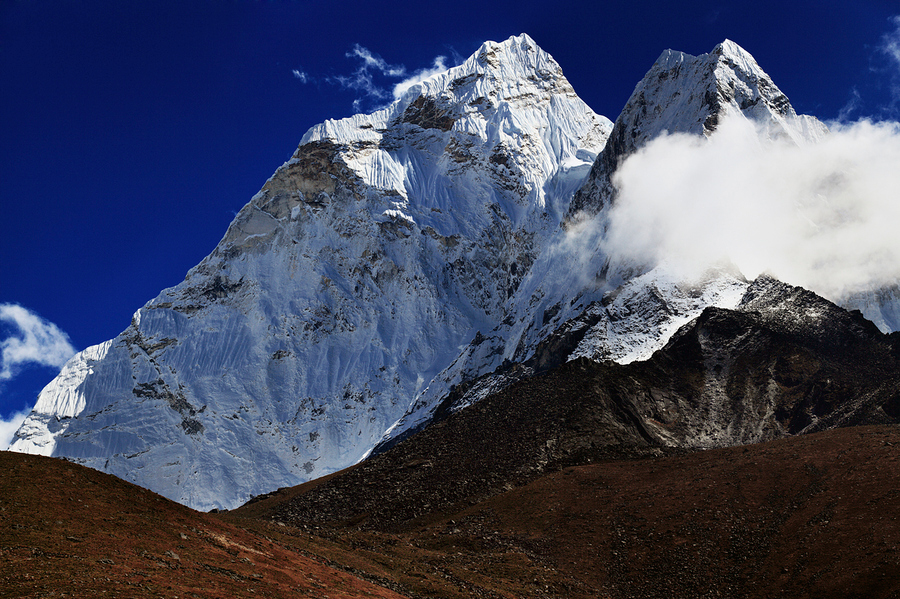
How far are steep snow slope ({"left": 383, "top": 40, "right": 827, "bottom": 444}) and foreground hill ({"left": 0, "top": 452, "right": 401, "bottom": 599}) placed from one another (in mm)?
A: 61098

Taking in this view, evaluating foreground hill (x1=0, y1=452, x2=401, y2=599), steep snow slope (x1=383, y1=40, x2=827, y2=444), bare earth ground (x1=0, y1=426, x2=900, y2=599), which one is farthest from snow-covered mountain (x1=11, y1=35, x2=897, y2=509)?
foreground hill (x1=0, y1=452, x2=401, y2=599)

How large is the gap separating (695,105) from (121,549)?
112765 mm

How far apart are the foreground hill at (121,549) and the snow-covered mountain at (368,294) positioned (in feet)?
235

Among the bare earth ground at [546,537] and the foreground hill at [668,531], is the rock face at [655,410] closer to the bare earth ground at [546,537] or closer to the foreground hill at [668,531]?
the foreground hill at [668,531]

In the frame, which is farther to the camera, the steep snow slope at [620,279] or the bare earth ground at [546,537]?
the steep snow slope at [620,279]

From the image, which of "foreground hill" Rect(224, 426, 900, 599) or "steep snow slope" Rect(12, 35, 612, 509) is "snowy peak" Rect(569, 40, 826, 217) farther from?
"foreground hill" Rect(224, 426, 900, 599)

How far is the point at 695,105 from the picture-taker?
119625 mm

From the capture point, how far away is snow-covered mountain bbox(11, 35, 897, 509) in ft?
412

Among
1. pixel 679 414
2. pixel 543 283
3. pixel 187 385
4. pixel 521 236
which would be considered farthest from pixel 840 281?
pixel 187 385

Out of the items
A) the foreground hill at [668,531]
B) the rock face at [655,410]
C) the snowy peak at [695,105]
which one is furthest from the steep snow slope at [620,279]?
the foreground hill at [668,531]

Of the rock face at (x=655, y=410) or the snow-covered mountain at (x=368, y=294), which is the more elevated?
the snow-covered mountain at (x=368, y=294)

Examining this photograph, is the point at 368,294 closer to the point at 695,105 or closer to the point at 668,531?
the point at 695,105

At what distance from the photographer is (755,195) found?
107 metres

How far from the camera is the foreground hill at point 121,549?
23.7m
